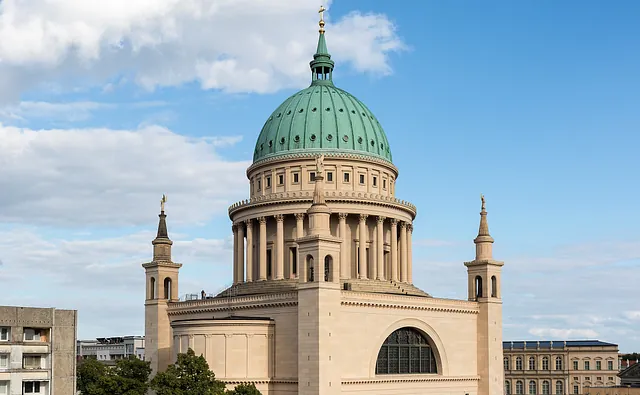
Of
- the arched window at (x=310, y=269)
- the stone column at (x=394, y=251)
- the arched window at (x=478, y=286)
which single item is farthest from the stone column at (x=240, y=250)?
the arched window at (x=478, y=286)

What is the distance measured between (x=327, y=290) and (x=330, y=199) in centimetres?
2006

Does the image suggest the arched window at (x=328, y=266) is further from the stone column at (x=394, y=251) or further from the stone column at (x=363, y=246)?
the stone column at (x=394, y=251)

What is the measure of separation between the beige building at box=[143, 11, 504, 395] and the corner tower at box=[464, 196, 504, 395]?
0.15 metres

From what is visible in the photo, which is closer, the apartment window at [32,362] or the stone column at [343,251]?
the apartment window at [32,362]

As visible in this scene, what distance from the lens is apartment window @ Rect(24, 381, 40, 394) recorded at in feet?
206

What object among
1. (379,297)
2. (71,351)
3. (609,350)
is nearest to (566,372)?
(609,350)

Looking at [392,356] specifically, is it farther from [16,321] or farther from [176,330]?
[16,321]

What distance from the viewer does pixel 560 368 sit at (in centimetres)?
15675

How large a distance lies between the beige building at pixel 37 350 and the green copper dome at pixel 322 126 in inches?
1711

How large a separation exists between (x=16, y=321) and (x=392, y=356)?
38.5 meters

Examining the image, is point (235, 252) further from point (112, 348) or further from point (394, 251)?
point (112, 348)

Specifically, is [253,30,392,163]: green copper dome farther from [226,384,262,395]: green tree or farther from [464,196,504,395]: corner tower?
[226,384,262,395]: green tree

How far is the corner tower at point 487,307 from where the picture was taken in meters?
96.3

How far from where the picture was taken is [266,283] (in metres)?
97.6
